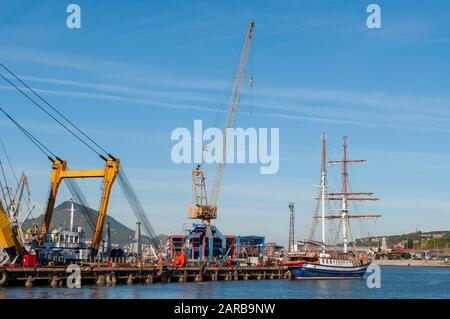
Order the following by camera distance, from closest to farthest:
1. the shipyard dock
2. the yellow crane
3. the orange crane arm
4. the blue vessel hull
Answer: the shipyard dock
the yellow crane
the orange crane arm
the blue vessel hull

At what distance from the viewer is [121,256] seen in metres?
125

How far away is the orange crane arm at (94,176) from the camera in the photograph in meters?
91.5

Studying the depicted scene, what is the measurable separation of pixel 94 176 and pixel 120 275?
15490 mm

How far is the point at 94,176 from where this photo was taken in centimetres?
9194

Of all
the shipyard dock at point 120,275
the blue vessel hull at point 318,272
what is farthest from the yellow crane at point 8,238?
the blue vessel hull at point 318,272

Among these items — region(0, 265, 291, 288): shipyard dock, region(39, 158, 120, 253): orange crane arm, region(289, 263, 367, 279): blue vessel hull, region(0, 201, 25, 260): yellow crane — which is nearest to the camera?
region(0, 265, 291, 288): shipyard dock

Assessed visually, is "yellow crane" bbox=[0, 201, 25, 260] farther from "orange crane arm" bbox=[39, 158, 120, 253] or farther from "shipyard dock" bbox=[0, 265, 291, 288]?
"orange crane arm" bbox=[39, 158, 120, 253]

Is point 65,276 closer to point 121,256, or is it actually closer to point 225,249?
point 121,256

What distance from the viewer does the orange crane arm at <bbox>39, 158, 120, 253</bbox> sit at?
300 feet

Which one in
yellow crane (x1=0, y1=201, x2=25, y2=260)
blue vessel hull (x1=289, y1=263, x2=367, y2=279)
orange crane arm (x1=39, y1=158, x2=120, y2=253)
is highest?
orange crane arm (x1=39, y1=158, x2=120, y2=253)

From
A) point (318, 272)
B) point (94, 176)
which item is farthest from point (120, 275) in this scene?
point (318, 272)

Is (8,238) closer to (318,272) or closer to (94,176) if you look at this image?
(94,176)

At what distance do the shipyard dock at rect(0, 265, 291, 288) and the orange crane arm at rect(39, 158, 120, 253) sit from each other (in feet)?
24.4

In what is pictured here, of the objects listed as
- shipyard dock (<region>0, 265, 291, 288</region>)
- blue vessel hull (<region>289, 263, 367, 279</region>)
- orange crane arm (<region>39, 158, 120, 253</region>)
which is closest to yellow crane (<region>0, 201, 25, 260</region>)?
shipyard dock (<region>0, 265, 291, 288</region>)
